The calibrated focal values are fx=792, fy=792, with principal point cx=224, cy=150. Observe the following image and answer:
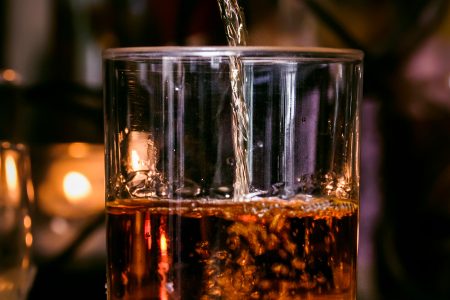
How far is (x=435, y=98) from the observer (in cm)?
84

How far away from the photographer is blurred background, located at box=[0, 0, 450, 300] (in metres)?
0.81

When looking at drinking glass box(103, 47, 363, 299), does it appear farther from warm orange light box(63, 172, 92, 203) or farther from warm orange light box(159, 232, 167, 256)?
warm orange light box(63, 172, 92, 203)

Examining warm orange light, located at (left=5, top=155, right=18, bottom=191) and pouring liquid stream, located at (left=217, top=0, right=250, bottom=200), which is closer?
pouring liquid stream, located at (left=217, top=0, right=250, bottom=200)

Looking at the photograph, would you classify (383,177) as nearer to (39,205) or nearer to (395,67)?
(395,67)

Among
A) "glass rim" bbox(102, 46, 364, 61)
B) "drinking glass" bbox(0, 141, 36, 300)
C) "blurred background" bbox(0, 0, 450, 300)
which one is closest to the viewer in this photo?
"glass rim" bbox(102, 46, 364, 61)

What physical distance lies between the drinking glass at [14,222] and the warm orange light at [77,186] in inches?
4.6

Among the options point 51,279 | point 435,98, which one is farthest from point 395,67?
point 51,279

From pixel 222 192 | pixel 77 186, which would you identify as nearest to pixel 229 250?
pixel 222 192

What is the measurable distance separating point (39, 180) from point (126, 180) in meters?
0.38

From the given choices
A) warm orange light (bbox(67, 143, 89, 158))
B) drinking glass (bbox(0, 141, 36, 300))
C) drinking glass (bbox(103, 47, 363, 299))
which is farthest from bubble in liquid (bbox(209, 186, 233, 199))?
warm orange light (bbox(67, 143, 89, 158))

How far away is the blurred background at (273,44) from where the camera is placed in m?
0.81

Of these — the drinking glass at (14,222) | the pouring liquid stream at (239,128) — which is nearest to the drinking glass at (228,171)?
the pouring liquid stream at (239,128)

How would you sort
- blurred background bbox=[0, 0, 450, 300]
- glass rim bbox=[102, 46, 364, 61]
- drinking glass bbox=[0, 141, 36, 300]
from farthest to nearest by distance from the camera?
blurred background bbox=[0, 0, 450, 300]
drinking glass bbox=[0, 141, 36, 300]
glass rim bbox=[102, 46, 364, 61]

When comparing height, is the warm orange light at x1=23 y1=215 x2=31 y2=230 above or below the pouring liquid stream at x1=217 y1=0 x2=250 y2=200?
below
